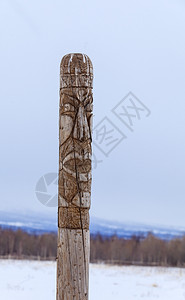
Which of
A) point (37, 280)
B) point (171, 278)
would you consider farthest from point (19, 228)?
point (171, 278)

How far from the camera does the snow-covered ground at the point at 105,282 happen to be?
33.0 ft

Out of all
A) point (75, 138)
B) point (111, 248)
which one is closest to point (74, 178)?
point (75, 138)

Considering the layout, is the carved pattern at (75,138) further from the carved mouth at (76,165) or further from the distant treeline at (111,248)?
the distant treeline at (111,248)

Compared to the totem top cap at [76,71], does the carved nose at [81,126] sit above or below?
below

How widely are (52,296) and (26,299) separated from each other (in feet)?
2.12

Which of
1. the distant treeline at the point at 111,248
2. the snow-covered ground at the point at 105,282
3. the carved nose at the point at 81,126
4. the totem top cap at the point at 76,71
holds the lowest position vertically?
the snow-covered ground at the point at 105,282

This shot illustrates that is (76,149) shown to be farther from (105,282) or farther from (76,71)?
(105,282)

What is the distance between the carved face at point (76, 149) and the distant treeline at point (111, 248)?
8235 millimetres

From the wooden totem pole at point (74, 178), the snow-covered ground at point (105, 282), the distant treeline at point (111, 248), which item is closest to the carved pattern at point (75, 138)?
the wooden totem pole at point (74, 178)

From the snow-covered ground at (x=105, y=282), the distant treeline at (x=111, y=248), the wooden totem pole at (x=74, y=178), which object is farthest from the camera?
the distant treeline at (x=111, y=248)

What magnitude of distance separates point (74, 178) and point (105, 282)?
708 cm

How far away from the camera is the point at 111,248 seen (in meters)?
13.1

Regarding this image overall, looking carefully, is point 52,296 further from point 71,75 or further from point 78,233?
point 71,75

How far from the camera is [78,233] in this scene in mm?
4543
